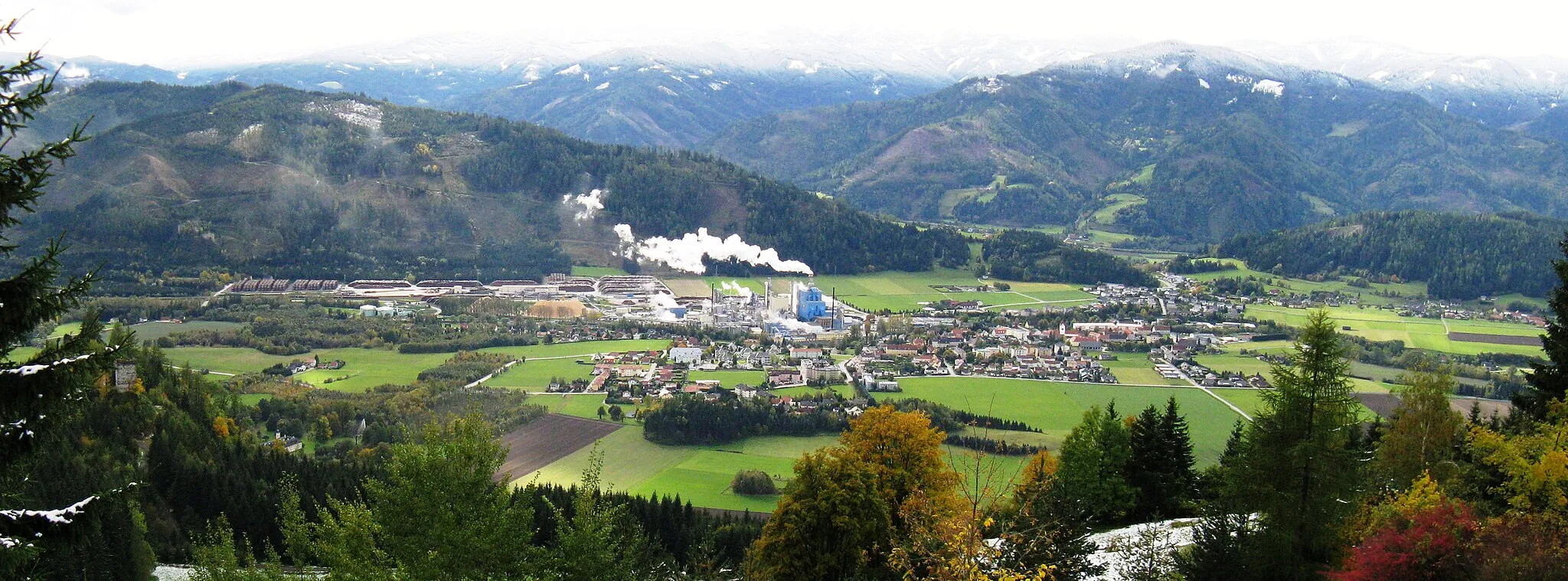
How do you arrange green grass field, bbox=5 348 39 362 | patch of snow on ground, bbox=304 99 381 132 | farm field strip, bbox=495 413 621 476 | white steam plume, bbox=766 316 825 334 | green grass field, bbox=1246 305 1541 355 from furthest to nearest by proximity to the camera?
patch of snow on ground, bbox=304 99 381 132 < green grass field, bbox=1246 305 1541 355 < white steam plume, bbox=766 316 825 334 < green grass field, bbox=5 348 39 362 < farm field strip, bbox=495 413 621 476

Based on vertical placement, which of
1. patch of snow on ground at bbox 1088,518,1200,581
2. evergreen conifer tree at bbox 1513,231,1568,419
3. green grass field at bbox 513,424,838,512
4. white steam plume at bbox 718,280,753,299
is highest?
evergreen conifer tree at bbox 1513,231,1568,419

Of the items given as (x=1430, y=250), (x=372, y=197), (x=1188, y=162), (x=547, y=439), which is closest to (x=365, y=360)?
(x=547, y=439)

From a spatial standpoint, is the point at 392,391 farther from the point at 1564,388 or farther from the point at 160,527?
the point at 1564,388

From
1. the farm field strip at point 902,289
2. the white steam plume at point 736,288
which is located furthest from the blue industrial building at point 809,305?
the white steam plume at point 736,288

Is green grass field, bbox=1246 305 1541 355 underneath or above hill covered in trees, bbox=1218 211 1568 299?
underneath

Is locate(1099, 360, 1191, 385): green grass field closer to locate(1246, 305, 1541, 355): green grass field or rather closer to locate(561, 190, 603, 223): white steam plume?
locate(1246, 305, 1541, 355): green grass field

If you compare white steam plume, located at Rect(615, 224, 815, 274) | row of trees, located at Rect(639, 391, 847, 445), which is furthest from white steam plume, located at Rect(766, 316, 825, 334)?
white steam plume, located at Rect(615, 224, 815, 274)

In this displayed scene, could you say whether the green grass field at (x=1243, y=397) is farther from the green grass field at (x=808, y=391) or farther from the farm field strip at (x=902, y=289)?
the farm field strip at (x=902, y=289)
